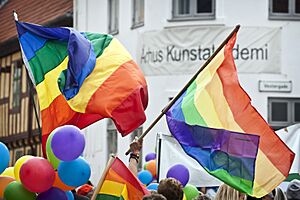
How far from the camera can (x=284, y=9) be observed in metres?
22.2

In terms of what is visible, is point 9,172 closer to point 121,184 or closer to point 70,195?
point 70,195

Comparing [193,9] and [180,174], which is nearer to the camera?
[180,174]

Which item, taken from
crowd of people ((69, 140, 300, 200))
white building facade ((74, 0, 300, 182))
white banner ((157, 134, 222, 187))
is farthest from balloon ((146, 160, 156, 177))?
white building facade ((74, 0, 300, 182))

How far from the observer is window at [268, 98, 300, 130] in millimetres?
21875

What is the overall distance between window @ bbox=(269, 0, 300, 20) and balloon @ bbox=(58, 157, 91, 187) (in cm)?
1416

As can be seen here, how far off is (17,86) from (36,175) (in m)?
25.6

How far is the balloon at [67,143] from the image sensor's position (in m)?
8.20

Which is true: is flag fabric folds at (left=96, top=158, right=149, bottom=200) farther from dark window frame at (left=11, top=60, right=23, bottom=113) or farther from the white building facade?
dark window frame at (left=11, top=60, right=23, bottom=113)

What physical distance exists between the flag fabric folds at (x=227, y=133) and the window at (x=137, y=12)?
13.9m

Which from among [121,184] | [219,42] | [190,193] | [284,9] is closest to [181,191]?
[121,184]

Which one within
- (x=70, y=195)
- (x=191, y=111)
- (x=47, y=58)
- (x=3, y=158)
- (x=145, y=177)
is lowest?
(x=145, y=177)

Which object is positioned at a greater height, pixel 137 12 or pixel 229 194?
pixel 137 12

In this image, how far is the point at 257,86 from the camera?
862 inches

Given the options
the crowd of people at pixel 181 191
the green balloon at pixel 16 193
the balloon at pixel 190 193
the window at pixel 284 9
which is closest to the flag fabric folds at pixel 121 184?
the crowd of people at pixel 181 191
